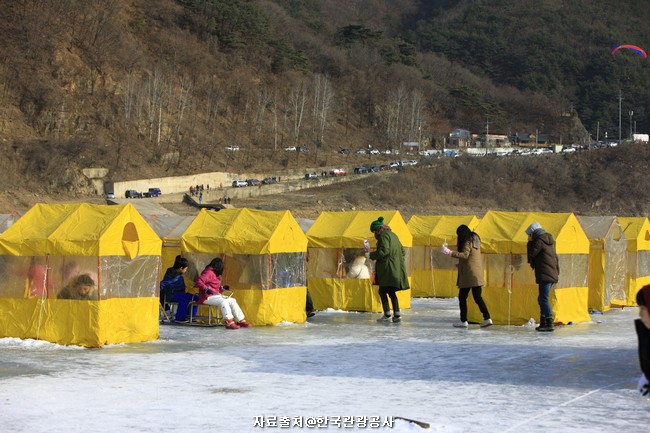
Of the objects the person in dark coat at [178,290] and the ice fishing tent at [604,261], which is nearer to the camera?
the person in dark coat at [178,290]

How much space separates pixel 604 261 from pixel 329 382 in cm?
1317

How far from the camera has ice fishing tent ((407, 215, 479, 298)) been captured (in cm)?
2958

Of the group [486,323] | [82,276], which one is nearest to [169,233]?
[82,276]

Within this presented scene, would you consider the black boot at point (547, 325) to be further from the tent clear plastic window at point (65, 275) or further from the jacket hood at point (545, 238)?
the tent clear plastic window at point (65, 275)

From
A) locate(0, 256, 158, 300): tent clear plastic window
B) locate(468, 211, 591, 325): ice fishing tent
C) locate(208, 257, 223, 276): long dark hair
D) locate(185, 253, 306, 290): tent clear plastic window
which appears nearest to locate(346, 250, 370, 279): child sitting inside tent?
locate(185, 253, 306, 290): tent clear plastic window

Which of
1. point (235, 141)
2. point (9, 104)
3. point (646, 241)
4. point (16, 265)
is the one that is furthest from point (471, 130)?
point (16, 265)

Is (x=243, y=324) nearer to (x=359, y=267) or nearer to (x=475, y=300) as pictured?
(x=475, y=300)

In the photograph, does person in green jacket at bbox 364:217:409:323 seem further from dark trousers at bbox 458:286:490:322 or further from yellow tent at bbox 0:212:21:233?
yellow tent at bbox 0:212:21:233

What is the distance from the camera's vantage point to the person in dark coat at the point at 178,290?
19.8 m

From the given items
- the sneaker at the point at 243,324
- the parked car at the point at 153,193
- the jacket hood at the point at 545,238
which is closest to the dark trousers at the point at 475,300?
the jacket hood at the point at 545,238

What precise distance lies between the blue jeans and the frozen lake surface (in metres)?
0.48

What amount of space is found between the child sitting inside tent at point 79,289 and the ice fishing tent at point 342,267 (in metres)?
8.61

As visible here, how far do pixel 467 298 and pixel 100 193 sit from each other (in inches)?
2858

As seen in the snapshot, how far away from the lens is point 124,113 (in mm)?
105812
